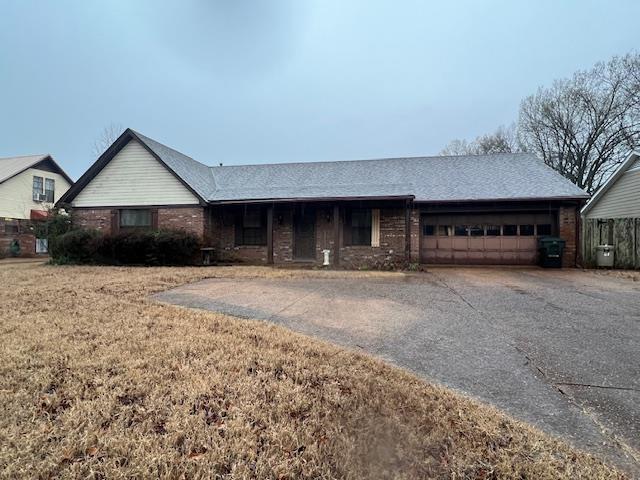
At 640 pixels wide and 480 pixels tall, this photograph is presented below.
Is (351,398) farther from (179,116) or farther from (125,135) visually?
(179,116)

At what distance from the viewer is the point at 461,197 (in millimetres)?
13320

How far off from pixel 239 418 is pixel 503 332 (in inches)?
157

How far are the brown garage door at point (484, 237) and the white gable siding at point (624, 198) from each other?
497 centimetres

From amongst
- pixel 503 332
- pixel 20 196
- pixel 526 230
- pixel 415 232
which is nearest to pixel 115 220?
pixel 20 196

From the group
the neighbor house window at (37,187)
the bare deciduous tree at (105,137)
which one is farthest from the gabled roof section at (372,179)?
the bare deciduous tree at (105,137)

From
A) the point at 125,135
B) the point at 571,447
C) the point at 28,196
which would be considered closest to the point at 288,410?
the point at 571,447

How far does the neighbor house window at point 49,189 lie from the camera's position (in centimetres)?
2327

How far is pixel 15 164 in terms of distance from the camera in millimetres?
22250

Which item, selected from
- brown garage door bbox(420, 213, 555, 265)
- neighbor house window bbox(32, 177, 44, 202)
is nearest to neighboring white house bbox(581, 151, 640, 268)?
brown garage door bbox(420, 213, 555, 265)

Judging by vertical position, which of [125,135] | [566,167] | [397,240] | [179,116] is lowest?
[397,240]

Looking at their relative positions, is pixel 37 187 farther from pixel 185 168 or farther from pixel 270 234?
pixel 270 234

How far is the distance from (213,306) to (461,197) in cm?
1098

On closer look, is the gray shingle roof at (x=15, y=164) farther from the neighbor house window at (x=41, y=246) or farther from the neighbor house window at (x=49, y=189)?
the neighbor house window at (x=41, y=246)

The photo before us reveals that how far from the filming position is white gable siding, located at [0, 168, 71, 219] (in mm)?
20177
